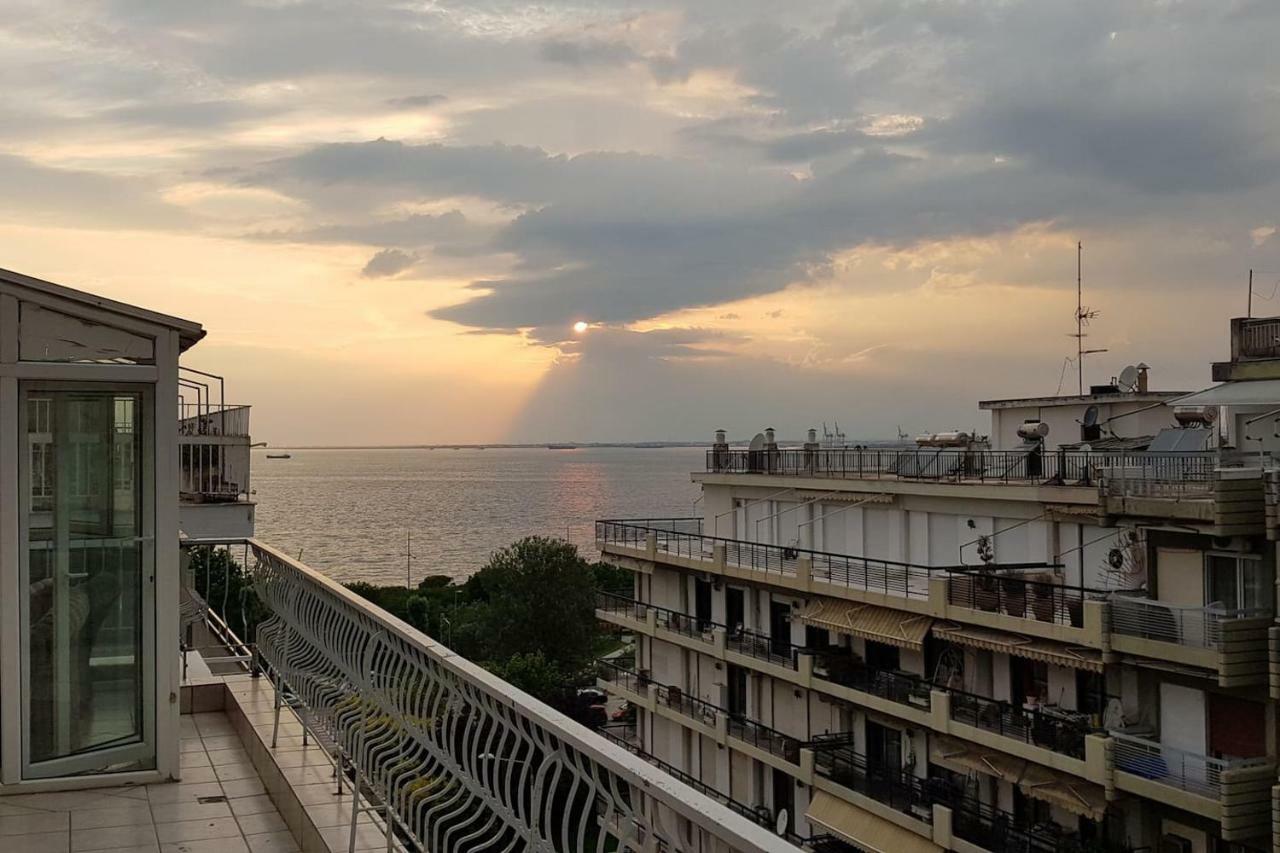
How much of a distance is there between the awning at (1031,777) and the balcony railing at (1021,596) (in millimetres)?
2672

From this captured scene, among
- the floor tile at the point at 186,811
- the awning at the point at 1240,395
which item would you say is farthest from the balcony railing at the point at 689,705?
the floor tile at the point at 186,811

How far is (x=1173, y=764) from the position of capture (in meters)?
18.0

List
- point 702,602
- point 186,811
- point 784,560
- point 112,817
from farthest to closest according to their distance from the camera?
point 702,602, point 784,560, point 186,811, point 112,817

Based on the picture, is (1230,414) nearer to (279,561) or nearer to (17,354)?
(279,561)

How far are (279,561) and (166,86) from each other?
988cm

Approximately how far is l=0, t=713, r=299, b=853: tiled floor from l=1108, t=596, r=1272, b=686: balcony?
15.0 metres

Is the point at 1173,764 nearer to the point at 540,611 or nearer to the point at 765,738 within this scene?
the point at 765,738

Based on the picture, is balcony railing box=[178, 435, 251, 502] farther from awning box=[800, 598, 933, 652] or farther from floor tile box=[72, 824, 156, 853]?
awning box=[800, 598, 933, 652]

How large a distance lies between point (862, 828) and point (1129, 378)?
1258cm

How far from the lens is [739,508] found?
33094 mm

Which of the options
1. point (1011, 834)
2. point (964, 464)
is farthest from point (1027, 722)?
point (964, 464)

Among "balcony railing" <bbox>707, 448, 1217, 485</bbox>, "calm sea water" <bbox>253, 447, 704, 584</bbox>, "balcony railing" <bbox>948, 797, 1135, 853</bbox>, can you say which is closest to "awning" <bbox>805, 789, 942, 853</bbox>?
"balcony railing" <bbox>948, 797, 1135, 853</bbox>

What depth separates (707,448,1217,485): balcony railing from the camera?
64.1 ft

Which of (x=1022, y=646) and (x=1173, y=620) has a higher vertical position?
(x=1173, y=620)
